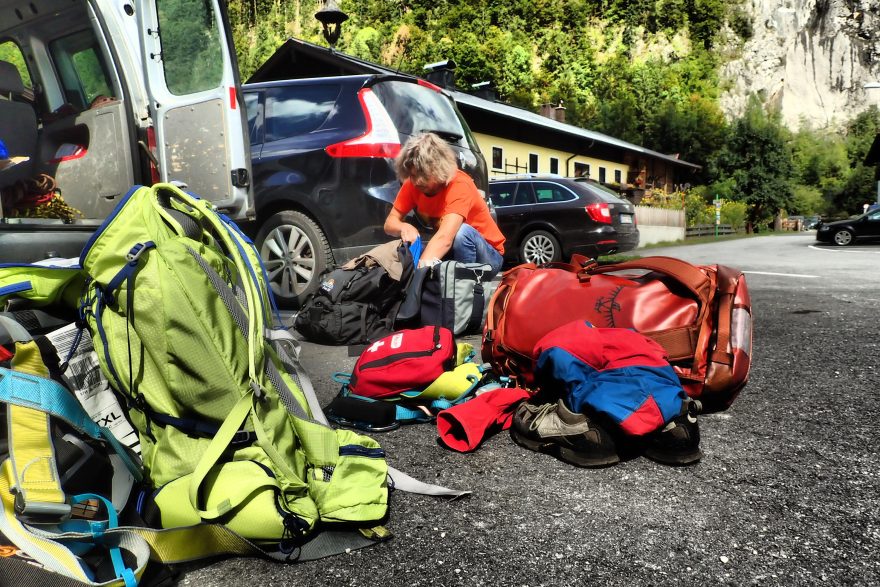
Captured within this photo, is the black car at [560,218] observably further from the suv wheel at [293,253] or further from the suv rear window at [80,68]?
the suv rear window at [80,68]

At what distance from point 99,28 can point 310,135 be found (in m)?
1.68

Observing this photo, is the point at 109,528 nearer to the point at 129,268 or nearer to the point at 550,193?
the point at 129,268

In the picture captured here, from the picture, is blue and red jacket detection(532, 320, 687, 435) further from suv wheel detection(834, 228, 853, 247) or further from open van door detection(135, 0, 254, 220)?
suv wheel detection(834, 228, 853, 247)

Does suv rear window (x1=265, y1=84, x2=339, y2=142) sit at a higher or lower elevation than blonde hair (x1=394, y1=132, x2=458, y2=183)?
higher

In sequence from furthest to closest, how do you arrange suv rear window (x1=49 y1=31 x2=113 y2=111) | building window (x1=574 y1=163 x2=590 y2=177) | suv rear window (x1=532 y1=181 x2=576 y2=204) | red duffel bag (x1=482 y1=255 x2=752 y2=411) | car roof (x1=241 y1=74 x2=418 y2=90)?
building window (x1=574 y1=163 x2=590 y2=177), suv rear window (x1=532 y1=181 x2=576 y2=204), car roof (x1=241 y1=74 x2=418 y2=90), suv rear window (x1=49 y1=31 x2=113 y2=111), red duffel bag (x1=482 y1=255 x2=752 y2=411)

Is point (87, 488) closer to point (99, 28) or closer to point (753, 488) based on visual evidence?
point (753, 488)

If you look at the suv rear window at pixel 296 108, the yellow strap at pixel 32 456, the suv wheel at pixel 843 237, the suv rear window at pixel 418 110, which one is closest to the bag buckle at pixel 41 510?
the yellow strap at pixel 32 456

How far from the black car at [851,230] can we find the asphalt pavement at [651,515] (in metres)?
19.3

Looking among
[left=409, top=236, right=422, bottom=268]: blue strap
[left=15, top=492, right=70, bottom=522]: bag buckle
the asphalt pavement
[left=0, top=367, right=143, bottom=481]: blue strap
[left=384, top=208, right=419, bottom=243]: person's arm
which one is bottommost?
the asphalt pavement

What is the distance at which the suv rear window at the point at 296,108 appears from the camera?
5.14 meters

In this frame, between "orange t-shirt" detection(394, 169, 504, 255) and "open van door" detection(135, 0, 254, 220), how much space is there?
45.0 inches

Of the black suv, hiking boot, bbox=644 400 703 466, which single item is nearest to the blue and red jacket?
hiking boot, bbox=644 400 703 466

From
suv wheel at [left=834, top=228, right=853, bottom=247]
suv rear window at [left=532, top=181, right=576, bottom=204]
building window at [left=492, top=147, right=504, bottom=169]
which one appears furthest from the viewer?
building window at [left=492, top=147, right=504, bottom=169]

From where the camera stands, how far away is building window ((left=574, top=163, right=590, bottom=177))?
3203cm
